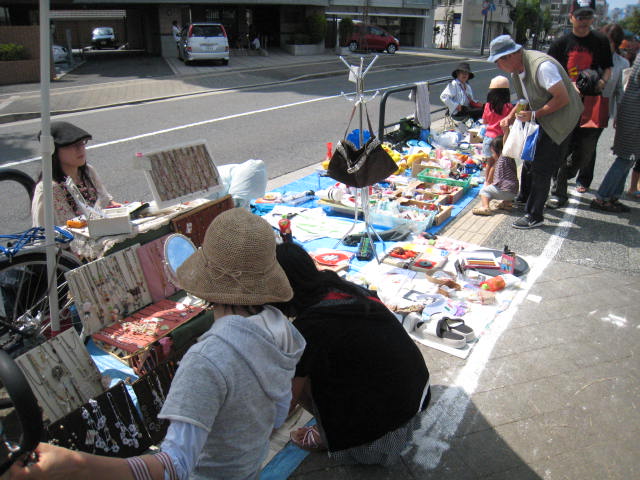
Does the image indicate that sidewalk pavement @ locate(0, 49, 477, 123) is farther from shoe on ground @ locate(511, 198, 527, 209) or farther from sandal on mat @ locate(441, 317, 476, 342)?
sandal on mat @ locate(441, 317, 476, 342)

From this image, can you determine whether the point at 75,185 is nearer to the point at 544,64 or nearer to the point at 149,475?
the point at 149,475

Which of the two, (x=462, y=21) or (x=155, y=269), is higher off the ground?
(x=462, y=21)

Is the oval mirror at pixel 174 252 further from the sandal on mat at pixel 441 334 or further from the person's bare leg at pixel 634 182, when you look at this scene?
the person's bare leg at pixel 634 182

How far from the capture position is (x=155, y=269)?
138 inches

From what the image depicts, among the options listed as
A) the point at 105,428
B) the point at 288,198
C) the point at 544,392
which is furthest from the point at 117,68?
the point at 544,392

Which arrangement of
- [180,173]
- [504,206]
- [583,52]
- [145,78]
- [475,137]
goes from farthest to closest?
1. [145,78]
2. [475,137]
3. [504,206]
4. [583,52]
5. [180,173]

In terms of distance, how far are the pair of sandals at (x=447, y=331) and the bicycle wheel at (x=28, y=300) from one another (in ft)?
7.51

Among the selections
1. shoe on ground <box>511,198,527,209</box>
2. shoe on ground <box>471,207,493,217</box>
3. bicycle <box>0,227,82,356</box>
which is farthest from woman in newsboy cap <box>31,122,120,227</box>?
shoe on ground <box>511,198,527,209</box>

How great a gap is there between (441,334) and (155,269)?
203 centimetres

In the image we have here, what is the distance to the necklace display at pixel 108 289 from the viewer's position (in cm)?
303

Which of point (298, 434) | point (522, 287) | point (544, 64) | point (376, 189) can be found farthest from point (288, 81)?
point (298, 434)

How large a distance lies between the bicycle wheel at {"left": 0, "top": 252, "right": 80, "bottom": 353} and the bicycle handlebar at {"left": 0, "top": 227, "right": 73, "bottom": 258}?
5 centimetres

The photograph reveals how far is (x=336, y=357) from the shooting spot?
6.44 feet

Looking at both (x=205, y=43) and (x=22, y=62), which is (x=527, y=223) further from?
(x=205, y=43)
